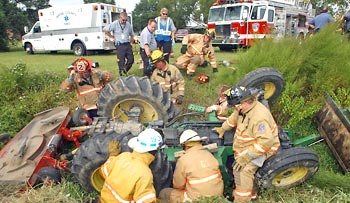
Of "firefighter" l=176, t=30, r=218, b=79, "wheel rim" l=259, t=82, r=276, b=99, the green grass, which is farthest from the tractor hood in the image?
"firefighter" l=176, t=30, r=218, b=79

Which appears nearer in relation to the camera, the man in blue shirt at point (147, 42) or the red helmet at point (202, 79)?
the man in blue shirt at point (147, 42)

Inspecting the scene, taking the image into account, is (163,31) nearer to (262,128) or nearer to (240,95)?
(240,95)

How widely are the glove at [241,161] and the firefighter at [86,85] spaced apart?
9.34 ft

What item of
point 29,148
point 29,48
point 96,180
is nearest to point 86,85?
point 29,148

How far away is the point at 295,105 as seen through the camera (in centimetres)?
533

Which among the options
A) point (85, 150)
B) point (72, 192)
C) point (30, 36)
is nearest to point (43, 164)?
point (72, 192)

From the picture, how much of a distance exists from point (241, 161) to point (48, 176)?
2.39 m

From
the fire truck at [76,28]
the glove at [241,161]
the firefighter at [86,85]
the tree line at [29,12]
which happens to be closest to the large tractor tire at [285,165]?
the glove at [241,161]

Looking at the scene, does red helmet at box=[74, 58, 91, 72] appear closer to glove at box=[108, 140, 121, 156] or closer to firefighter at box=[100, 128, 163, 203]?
glove at box=[108, 140, 121, 156]

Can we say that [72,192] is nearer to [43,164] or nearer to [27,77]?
[43,164]

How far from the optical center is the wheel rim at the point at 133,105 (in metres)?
4.73

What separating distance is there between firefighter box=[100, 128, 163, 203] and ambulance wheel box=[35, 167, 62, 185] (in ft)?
3.60

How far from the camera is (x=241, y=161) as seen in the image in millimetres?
3604

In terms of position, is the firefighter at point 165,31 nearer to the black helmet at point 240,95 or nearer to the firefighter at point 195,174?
the black helmet at point 240,95
